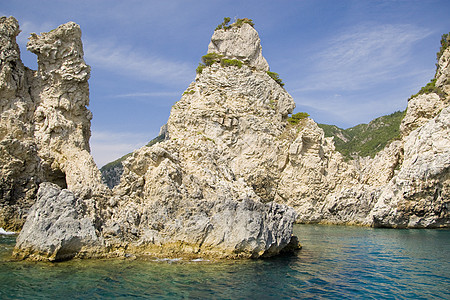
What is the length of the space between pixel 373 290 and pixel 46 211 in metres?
14.3

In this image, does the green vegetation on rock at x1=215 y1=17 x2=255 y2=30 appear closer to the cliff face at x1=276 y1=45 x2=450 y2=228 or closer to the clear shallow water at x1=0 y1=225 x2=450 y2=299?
the cliff face at x1=276 y1=45 x2=450 y2=228

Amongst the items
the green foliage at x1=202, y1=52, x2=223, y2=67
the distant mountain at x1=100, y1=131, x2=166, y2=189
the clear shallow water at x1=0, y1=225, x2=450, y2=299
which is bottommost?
the clear shallow water at x1=0, y1=225, x2=450, y2=299

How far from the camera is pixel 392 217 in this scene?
35344mm

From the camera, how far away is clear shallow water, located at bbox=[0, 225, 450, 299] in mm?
10758

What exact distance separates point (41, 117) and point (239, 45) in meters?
34.8

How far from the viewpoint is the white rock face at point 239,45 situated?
2060 inches

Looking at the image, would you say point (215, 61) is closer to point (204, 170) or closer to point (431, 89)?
point (431, 89)

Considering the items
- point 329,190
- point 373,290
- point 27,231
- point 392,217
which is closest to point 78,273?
point 27,231

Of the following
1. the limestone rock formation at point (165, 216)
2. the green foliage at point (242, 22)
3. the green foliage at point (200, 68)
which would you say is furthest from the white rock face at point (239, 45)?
the limestone rock formation at point (165, 216)

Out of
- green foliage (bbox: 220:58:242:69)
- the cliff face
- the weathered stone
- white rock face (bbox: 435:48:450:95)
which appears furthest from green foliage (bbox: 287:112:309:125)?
the weathered stone

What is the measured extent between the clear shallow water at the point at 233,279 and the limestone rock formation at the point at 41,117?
8444mm

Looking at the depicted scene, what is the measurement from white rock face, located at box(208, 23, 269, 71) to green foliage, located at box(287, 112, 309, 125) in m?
9.47

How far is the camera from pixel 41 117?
1036 inches

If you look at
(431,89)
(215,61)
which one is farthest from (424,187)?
(215,61)
